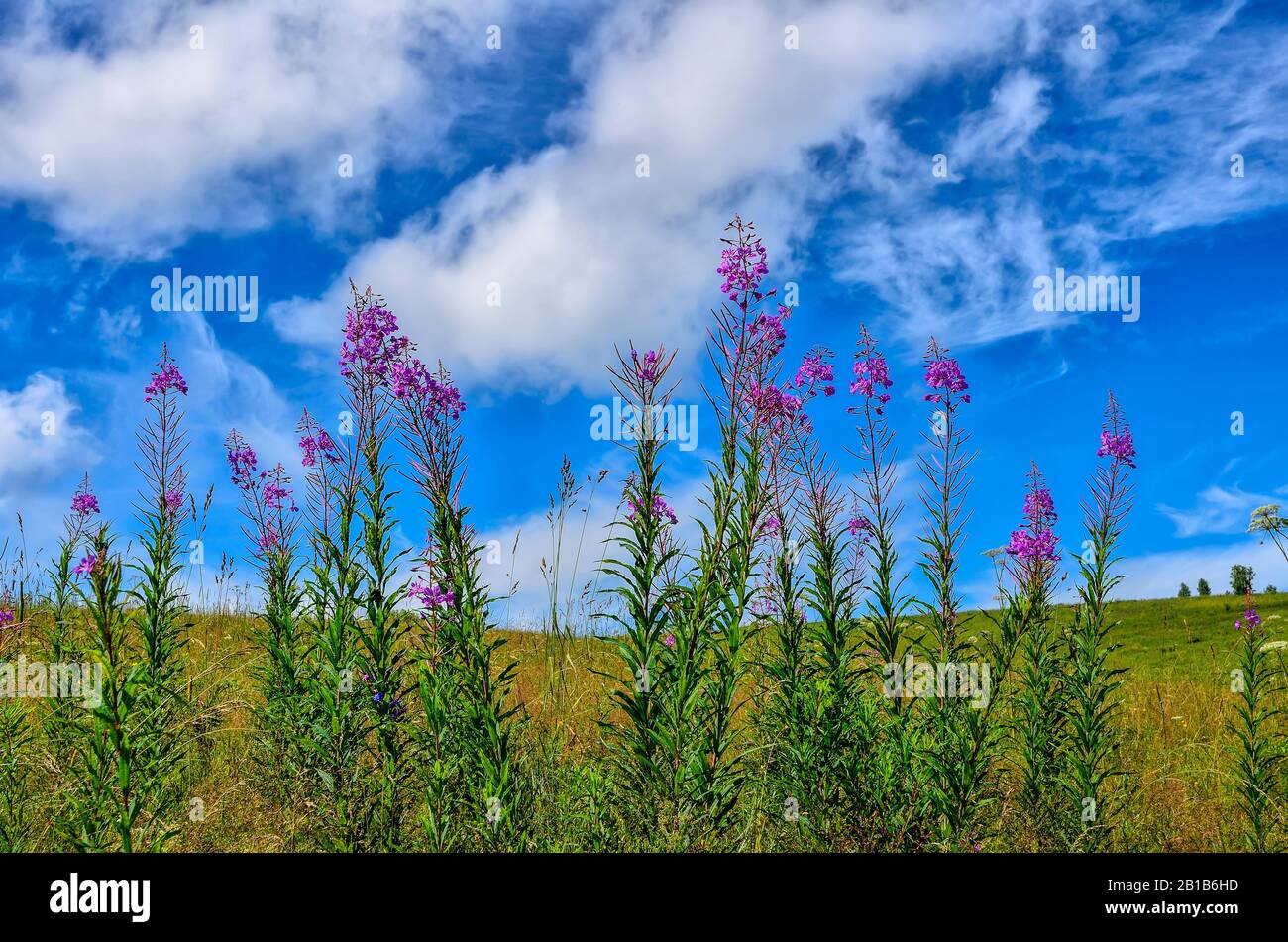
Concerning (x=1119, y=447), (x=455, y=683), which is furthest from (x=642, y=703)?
(x=1119, y=447)

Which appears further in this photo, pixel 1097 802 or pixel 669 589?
pixel 1097 802

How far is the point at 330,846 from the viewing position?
16.4 feet

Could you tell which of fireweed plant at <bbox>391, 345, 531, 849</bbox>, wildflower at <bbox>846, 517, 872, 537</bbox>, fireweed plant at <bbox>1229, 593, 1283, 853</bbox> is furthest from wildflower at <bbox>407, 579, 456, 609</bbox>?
fireweed plant at <bbox>1229, 593, 1283, 853</bbox>

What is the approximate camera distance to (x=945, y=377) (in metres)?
6.34

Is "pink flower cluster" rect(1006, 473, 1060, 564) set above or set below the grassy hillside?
above

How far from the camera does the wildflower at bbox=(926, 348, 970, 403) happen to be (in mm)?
6320

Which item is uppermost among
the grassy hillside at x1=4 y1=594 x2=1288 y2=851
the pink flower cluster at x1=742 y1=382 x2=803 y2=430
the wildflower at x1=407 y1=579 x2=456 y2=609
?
the pink flower cluster at x1=742 y1=382 x2=803 y2=430

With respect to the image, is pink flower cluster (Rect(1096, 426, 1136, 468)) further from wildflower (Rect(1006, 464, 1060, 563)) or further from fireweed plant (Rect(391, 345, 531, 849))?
fireweed plant (Rect(391, 345, 531, 849))

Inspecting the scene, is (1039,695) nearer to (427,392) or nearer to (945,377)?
(945,377)

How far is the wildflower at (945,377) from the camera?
6.32 metres

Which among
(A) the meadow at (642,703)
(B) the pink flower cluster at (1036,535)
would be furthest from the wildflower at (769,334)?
(B) the pink flower cluster at (1036,535)
